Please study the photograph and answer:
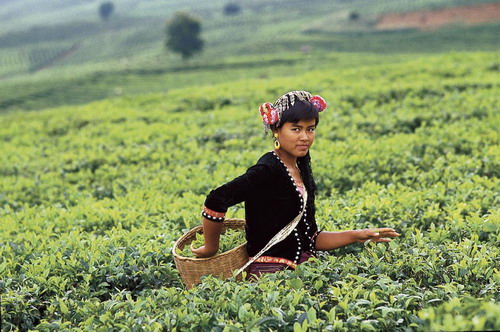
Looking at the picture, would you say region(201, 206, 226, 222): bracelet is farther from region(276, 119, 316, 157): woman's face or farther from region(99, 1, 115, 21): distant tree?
region(99, 1, 115, 21): distant tree

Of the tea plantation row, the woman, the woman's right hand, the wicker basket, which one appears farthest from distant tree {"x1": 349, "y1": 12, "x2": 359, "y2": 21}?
the woman's right hand

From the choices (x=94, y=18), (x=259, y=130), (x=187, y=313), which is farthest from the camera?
(x=94, y=18)

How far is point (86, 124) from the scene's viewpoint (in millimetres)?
13242

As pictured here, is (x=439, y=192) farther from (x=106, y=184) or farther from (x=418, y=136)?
(x=106, y=184)

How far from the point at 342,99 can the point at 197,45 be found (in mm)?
44021

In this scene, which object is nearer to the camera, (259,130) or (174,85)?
(259,130)

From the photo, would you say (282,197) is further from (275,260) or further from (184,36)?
(184,36)

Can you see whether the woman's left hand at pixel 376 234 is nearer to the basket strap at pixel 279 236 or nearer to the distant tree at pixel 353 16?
the basket strap at pixel 279 236

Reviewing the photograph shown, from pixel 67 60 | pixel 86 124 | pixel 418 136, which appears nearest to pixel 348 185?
pixel 418 136

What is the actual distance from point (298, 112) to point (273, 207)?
790mm

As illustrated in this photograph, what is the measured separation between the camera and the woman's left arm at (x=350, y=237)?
158 inches

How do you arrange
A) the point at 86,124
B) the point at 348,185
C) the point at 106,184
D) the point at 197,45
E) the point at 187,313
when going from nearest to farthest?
1. the point at 187,313
2. the point at 348,185
3. the point at 106,184
4. the point at 86,124
5. the point at 197,45

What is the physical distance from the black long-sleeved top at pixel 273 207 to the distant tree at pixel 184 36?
5142cm

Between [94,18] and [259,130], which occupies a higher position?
[94,18]
